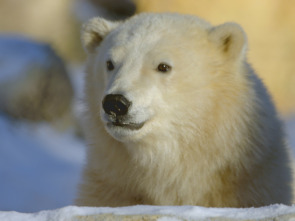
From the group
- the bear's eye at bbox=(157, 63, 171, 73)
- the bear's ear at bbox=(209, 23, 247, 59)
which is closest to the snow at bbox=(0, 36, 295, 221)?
the bear's eye at bbox=(157, 63, 171, 73)

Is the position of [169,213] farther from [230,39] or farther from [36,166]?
[36,166]

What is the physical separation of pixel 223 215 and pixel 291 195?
4.80 feet

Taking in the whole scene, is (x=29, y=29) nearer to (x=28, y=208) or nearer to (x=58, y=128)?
(x=58, y=128)

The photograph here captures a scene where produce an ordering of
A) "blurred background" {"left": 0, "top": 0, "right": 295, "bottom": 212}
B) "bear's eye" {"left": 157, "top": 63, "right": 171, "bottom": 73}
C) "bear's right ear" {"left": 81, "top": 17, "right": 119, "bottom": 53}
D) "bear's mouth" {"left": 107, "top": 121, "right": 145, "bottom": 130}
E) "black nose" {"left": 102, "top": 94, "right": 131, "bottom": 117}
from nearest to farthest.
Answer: "black nose" {"left": 102, "top": 94, "right": 131, "bottom": 117}
"bear's mouth" {"left": 107, "top": 121, "right": 145, "bottom": 130}
"bear's eye" {"left": 157, "top": 63, "right": 171, "bottom": 73}
"bear's right ear" {"left": 81, "top": 17, "right": 119, "bottom": 53}
"blurred background" {"left": 0, "top": 0, "right": 295, "bottom": 212}

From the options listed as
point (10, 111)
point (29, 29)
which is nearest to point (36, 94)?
point (10, 111)

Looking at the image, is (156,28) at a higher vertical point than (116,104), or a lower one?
higher

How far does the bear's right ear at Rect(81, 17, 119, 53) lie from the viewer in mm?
4125

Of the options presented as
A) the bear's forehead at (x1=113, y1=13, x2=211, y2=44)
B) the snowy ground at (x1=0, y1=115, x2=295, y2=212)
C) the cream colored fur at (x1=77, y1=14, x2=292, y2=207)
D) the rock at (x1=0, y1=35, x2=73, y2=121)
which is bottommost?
the snowy ground at (x1=0, y1=115, x2=295, y2=212)

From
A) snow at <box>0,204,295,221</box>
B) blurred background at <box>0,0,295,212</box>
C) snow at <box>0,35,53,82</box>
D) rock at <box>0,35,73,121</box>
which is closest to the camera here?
snow at <box>0,204,295,221</box>

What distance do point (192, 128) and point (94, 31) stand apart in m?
1.13

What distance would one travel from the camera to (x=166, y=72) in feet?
11.8

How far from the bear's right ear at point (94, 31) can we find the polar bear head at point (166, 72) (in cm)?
21

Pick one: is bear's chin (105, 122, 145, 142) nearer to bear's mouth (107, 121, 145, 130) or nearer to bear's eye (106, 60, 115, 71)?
bear's mouth (107, 121, 145, 130)

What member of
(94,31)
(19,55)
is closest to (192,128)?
(94,31)
